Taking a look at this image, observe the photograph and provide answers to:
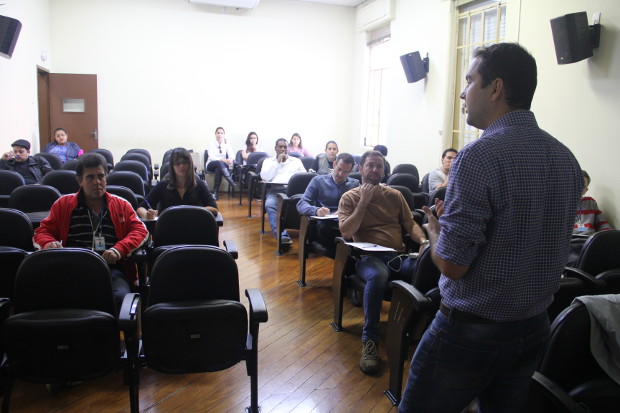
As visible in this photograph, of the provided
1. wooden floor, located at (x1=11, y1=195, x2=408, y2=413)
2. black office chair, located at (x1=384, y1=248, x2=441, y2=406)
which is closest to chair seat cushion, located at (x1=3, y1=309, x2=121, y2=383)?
wooden floor, located at (x1=11, y1=195, x2=408, y2=413)

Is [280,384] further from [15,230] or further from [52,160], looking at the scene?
[52,160]

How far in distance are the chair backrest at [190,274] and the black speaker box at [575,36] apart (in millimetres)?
4000

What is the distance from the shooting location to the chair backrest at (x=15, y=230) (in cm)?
311

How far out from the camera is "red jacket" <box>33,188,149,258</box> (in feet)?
9.58

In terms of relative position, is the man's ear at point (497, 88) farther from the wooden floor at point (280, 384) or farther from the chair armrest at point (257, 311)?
the wooden floor at point (280, 384)

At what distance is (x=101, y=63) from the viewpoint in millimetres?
9062

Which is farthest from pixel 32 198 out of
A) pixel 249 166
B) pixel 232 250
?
pixel 249 166

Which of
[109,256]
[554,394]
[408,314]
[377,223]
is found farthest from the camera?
[377,223]

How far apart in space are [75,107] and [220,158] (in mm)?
2716

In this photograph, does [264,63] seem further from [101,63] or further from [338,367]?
[338,367]

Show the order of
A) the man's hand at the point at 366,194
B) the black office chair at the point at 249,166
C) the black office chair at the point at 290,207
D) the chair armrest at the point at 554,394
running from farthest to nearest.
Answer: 1. the black office chair at the point at 249,166
2. the black office chair at the point at 290,207
3. the man's hand at the point at 366,194
4. the chair armrest at the point at 554,394

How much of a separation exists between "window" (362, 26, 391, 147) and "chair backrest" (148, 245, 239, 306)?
7235 millimetres

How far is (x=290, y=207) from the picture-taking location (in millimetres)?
5418

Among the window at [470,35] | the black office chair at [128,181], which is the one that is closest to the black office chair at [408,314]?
the black office chair at [128,181]
